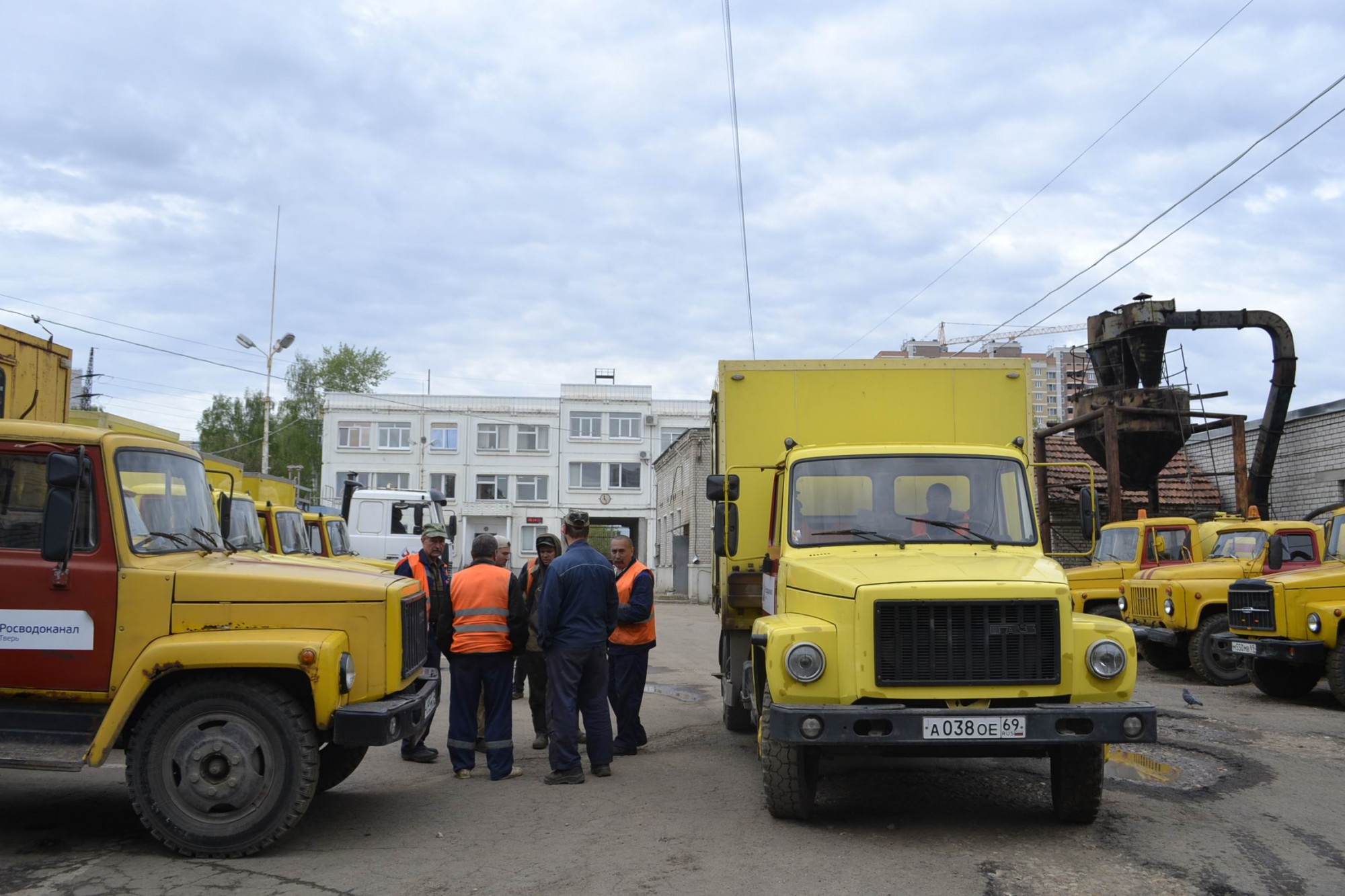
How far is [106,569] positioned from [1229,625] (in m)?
11.9

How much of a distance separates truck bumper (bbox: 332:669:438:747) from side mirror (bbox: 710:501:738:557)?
2.81 meters

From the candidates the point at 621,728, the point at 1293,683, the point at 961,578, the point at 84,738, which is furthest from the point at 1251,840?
the point at 1293,683

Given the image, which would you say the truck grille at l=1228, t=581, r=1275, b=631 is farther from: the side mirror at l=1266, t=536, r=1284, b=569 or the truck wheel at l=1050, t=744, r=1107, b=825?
the truck wheel at l=1050, t=744, r=1107, b=825

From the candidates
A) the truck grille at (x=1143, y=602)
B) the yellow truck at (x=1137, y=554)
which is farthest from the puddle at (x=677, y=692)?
the truck grille at (x=1143, y=602)

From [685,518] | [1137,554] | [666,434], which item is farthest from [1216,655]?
[666,434]

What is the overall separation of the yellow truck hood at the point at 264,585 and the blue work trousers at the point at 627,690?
3413 mm

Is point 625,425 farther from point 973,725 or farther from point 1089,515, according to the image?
point 973,725

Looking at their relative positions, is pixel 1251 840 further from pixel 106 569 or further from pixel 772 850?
pixel 106 569

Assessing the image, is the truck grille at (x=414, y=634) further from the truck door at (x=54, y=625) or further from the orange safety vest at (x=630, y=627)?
the orange safety vest at (x=630, y=627)

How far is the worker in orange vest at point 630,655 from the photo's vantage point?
30.9ft

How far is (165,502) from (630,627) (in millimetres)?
4123

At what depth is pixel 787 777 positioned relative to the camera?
6.54m

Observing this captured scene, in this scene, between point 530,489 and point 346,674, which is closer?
point 346,674

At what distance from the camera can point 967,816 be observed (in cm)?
689
